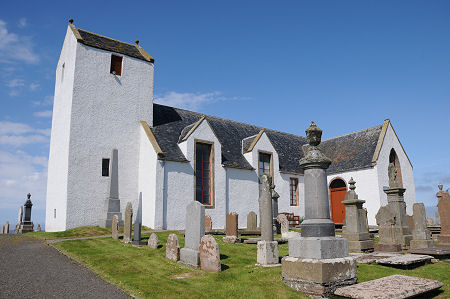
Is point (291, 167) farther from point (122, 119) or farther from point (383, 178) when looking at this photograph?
point (122, 119)

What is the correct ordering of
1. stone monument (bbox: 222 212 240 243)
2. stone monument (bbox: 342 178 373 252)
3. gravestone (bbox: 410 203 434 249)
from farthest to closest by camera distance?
1. stone monument (bbox: 222 212 240 243)
2. gravestone (bbox: 410 203 434 249)
3. stone monument (bbox: 342 178 373 252)

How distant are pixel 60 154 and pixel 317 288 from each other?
18.4 meters

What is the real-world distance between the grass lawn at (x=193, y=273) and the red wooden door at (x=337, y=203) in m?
16.9

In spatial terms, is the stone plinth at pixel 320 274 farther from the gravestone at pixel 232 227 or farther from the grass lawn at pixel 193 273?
the gravestone at pixel 232 227

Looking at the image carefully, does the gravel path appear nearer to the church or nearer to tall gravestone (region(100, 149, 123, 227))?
tall gravestone (region(100, 149, 123, 227))

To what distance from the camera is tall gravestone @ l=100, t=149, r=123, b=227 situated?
18328 mm

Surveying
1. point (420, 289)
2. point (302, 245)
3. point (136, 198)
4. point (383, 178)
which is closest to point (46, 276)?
point (302, 245)

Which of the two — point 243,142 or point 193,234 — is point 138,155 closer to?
point 243,142

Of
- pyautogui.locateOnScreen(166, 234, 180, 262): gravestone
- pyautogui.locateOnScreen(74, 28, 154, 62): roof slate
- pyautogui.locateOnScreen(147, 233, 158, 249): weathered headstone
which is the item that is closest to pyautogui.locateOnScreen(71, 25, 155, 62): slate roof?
pyautogui.locateOnScreen(74, 28, 154, 62): roof slate

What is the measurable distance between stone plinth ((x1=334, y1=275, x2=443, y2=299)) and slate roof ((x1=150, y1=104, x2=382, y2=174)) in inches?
578

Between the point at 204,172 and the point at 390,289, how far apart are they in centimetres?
1633

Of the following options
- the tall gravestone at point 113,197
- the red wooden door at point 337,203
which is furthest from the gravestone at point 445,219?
the tall gravestone at point 113,197

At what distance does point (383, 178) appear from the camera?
81.4 feet

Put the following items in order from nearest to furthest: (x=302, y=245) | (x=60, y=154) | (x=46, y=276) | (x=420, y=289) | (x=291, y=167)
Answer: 1. (x=420, y=289)
2. (x=302, y=245)
3. (x=46, y=276)
4. (x=60, y=154)
5. (x=291, y=167)
